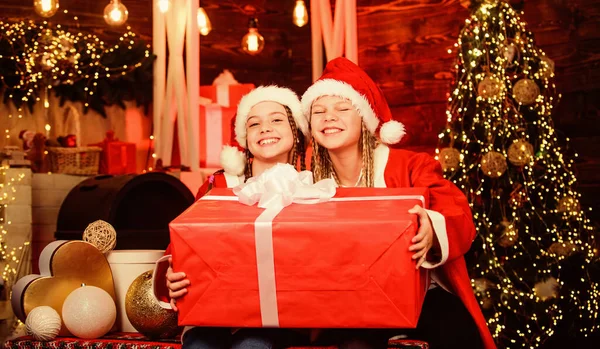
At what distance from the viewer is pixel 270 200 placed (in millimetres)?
2230

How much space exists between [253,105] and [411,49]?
3.26 meters

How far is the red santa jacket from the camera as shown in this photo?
91.5 inches

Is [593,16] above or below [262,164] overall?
above

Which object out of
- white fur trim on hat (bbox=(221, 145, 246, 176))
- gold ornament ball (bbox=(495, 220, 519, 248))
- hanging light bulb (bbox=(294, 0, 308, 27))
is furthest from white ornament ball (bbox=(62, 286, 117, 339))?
hanging light bulb (bbox=(294, 0, 308, 27))

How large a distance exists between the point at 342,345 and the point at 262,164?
0.80 m

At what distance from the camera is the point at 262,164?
9.18 feet

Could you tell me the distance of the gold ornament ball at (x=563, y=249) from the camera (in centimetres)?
407

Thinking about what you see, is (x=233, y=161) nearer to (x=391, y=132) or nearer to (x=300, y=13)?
(x=391, y=132)

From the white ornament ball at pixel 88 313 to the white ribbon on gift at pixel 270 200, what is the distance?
77 centimetres

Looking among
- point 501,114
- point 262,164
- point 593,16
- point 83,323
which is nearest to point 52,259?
point 83,323

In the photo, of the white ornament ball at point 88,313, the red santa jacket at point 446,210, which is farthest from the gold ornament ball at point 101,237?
the red santa jacket at point 446,210

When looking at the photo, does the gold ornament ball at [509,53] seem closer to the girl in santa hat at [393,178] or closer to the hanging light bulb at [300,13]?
the girl in santa hat at [393,178]

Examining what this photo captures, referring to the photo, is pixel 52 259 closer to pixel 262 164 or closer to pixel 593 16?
pixel 262 164

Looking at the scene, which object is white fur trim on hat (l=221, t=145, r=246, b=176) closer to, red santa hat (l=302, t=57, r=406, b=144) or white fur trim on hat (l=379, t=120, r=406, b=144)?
red santa hat (l=302, t=57, r=406, b=144)
